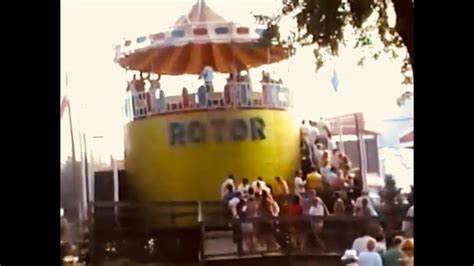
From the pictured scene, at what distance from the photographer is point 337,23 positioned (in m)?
1.20

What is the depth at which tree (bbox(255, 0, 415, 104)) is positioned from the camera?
3.88ft

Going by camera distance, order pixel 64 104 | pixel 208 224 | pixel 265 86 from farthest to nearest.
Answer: pixel 265 86, pixel 208 224, pixel 64 104

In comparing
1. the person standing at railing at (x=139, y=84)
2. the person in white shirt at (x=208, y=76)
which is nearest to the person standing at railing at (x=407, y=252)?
the person in white shirt at (x=208, y=76)

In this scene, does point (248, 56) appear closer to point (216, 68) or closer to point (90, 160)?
point (216, 68)

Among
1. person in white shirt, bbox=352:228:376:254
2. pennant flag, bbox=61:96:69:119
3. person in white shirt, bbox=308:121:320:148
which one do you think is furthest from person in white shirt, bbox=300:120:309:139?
pennant flag, bbox=61:96:69:119

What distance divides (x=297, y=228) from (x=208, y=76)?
1.10 feet

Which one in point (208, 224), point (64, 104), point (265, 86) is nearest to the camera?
point (64, 104)

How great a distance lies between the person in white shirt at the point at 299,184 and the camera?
123 centimetres

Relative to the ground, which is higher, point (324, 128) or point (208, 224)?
point (324, 128)

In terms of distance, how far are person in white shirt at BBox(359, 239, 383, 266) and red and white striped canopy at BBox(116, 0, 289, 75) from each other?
39 centimetres

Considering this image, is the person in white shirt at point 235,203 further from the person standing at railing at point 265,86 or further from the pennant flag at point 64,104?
the pennant flag at point 64,104

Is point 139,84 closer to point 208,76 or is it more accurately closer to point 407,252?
point 208,76

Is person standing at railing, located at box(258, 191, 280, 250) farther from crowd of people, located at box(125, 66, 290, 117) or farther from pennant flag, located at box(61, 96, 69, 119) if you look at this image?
pennant flag, located at box(61, 96, 69, 119)

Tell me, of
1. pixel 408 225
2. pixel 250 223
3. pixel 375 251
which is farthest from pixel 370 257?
pixel 250 223
